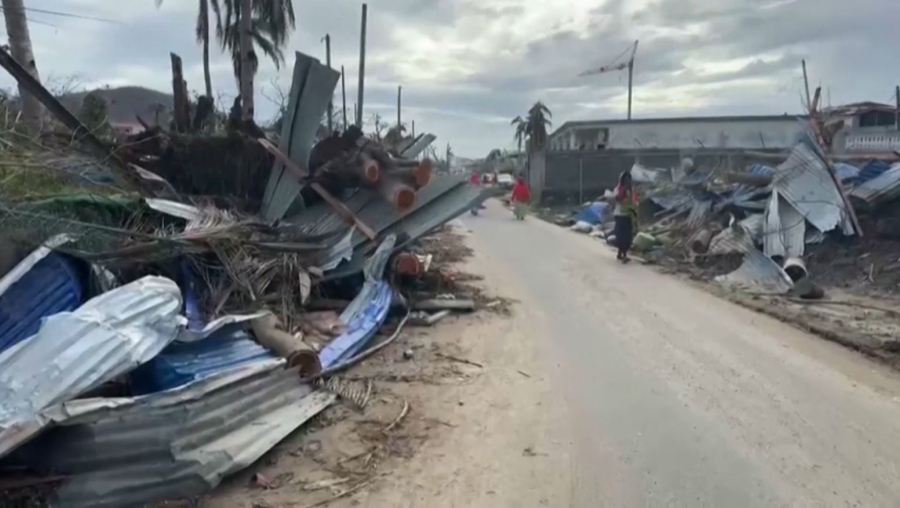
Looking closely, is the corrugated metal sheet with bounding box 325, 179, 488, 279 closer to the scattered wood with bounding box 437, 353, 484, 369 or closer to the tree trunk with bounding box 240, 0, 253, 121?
the scattered wood with bounding box 437, 353, 484, 369

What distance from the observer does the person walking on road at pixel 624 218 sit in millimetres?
12523

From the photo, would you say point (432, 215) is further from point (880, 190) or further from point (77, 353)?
point (880, 190)

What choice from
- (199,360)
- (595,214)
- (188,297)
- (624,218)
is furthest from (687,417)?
(595,214)

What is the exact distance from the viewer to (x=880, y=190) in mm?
10859

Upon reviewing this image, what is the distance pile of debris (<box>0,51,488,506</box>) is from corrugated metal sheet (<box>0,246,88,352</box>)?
12 millimetres

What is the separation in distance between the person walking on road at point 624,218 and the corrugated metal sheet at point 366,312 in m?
5.61

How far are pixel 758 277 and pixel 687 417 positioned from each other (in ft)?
20.0

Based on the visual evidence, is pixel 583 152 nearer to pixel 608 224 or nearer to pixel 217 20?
pixel 608 224

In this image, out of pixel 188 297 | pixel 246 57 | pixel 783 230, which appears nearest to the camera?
pixel 188 297

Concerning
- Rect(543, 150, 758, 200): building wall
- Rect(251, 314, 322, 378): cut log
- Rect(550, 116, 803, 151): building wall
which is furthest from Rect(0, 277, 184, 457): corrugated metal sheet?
Rect(550, 116, 803, 151): building wall

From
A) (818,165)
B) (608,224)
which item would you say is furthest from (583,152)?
(818,165)

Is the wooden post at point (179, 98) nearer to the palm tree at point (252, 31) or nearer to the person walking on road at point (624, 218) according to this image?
the palm tree at point (252, 31)

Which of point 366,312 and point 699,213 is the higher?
point 699,213

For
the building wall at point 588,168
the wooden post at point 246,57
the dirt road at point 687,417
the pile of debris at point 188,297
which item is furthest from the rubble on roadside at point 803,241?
the building wall at point 588,168
